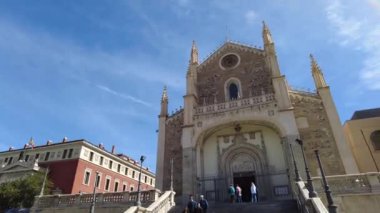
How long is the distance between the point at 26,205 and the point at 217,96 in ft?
74.1

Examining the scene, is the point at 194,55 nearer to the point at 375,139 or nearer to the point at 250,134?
the point at 250,134

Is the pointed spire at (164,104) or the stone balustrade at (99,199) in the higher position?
the pointed spire at (164,104)

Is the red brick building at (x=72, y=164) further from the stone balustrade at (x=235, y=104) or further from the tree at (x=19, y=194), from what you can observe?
the stone balustrade at (x=235, y=104)

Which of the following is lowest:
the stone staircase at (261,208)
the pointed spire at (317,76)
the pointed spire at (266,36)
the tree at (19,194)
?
the stone staircase at (261,208)

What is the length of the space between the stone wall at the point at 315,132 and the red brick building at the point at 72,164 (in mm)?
25207

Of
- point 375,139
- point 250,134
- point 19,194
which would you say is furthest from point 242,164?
point 19,194

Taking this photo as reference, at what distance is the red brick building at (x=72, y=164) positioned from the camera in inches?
1294

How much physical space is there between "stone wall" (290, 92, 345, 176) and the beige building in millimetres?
3836

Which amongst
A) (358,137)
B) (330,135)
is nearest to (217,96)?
(330,135)

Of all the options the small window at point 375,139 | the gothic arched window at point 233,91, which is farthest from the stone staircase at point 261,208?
the gothic arched window at point 233,91

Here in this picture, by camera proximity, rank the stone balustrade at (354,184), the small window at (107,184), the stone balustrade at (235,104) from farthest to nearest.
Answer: the small window at (107,184), the stone balustrade at (235,104), the stone balustrade at (354,184)

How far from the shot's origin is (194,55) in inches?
1094

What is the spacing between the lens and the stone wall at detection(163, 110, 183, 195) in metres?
21.4

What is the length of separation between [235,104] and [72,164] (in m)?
23.7
